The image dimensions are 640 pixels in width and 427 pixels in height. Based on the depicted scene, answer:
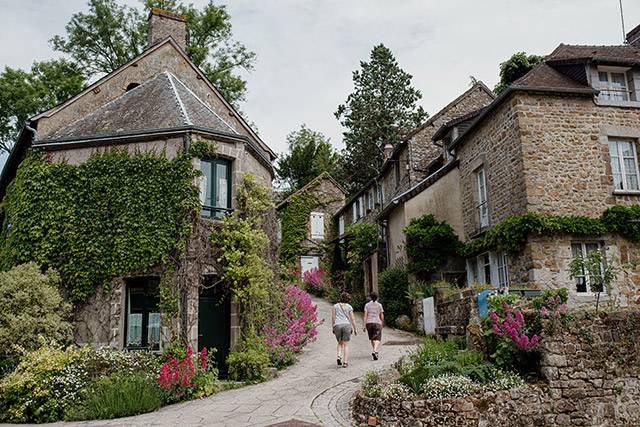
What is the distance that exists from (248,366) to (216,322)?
2.11m

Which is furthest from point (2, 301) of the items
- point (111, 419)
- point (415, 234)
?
point (415, 234)

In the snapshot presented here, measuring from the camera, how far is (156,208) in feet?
46.5

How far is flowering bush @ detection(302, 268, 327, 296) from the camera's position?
1203 inches

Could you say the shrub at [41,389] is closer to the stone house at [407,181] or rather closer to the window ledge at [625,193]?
the stone house at [407,181]

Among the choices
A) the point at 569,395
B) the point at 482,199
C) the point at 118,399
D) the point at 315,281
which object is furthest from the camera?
the point at 315,281

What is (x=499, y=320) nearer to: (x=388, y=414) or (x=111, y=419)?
(x=388, y=414)

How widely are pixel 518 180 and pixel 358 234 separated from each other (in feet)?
38.1

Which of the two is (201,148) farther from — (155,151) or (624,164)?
(624,164)

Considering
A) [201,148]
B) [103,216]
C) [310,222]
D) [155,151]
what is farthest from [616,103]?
[310,222]

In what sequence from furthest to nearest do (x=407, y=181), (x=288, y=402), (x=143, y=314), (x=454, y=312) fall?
1. (x=407, y=181)
2. (x=143, y=314)
3. (x=454, y=312)
4. (x=288, y=402)

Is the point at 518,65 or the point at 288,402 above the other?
the point at 518,65

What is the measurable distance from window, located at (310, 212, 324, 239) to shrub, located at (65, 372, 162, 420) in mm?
23268

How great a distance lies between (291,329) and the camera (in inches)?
599

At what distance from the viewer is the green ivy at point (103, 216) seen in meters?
14.0
